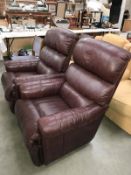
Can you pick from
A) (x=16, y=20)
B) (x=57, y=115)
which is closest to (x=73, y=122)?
(x=57, y=115)

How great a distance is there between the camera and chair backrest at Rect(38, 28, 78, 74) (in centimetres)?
217

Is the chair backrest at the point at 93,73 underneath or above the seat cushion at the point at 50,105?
above

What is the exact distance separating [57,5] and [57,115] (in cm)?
280

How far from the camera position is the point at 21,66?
2.52m

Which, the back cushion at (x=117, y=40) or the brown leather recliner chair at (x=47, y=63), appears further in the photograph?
the back cushion at (x=117, y=40)

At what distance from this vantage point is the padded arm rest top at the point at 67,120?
1.36m

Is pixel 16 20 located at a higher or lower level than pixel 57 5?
lower

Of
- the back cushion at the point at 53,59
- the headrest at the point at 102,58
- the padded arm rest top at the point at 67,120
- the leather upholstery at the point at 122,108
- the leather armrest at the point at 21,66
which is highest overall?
the headrest at the point at 102,58

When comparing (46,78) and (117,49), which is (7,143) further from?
(117,49)

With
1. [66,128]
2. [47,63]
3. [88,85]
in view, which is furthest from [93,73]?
[47,63]

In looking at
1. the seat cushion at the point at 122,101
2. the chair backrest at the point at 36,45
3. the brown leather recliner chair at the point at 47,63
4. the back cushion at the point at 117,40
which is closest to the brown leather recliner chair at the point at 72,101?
the brown leather recliner chair at the point at 47,63

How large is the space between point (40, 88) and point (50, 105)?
22cm

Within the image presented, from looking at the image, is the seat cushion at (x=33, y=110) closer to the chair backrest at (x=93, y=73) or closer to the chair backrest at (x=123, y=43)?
the chair backrest at (x=93, y=73)

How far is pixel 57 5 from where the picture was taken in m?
3.56
